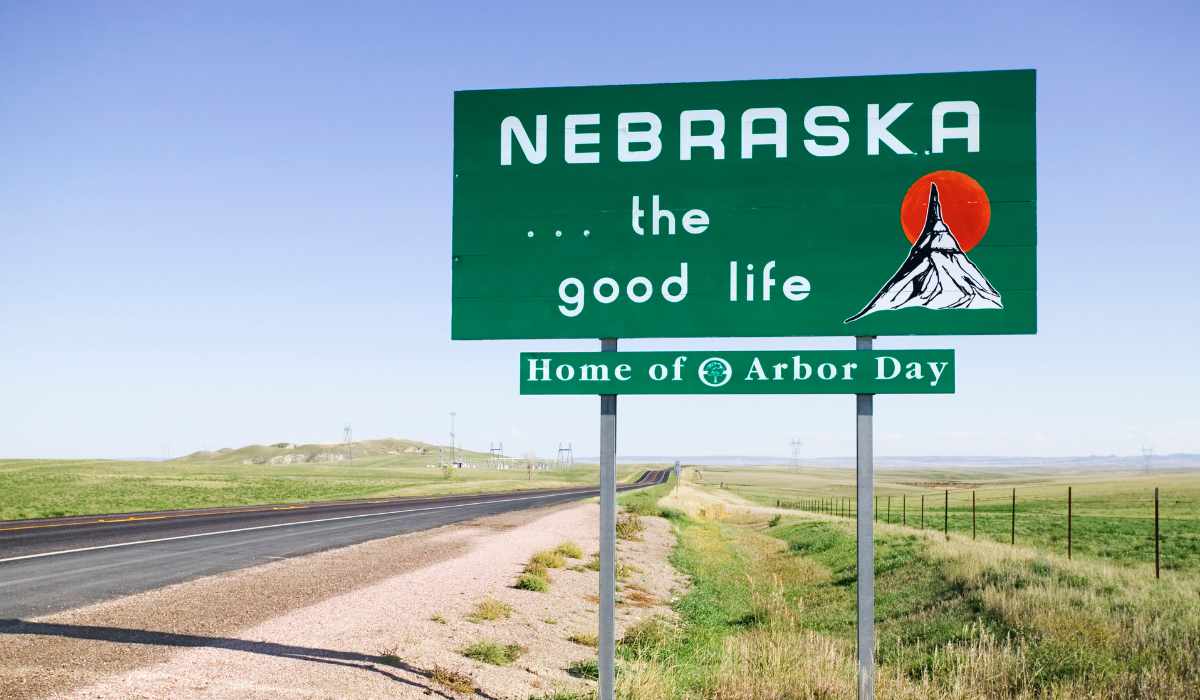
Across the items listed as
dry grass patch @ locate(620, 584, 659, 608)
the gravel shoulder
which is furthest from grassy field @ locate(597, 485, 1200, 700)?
the gravel shoulder

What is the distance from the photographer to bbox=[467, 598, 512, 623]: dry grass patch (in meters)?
12.3

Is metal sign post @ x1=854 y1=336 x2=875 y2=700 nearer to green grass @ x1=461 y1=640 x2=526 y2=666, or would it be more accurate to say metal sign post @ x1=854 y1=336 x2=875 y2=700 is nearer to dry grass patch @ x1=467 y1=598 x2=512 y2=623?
green grass @ x1=461 y1=640 x2=526 y2=666

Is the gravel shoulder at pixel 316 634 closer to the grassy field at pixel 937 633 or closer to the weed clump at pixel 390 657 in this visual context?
the weed clump at pixel 390 657

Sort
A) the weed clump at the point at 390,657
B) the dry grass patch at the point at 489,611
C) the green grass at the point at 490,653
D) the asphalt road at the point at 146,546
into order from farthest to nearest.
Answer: the asphalt road at the point at 146,546
the dry grass patch at the point at 489,611
the green grass at the point at 490,653
the weed clump at the point at 390,657

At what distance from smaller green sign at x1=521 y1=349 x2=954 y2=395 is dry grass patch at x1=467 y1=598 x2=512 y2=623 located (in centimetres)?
593

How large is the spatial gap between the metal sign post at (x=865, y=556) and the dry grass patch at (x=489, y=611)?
258 inches

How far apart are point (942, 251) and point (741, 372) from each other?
80.9 inches

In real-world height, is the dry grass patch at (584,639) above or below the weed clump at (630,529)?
above

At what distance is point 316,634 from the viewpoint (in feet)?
33.8

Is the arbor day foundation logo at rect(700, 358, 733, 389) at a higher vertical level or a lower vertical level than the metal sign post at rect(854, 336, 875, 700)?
A: higher

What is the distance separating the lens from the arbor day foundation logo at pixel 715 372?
7402 millimetres

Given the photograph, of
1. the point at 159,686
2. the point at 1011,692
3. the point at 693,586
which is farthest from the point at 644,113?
the point at 693,586

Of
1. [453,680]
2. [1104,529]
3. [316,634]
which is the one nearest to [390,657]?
[453,680]

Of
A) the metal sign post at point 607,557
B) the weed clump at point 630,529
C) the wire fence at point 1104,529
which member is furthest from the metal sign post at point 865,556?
the weed clump at point 630,529
